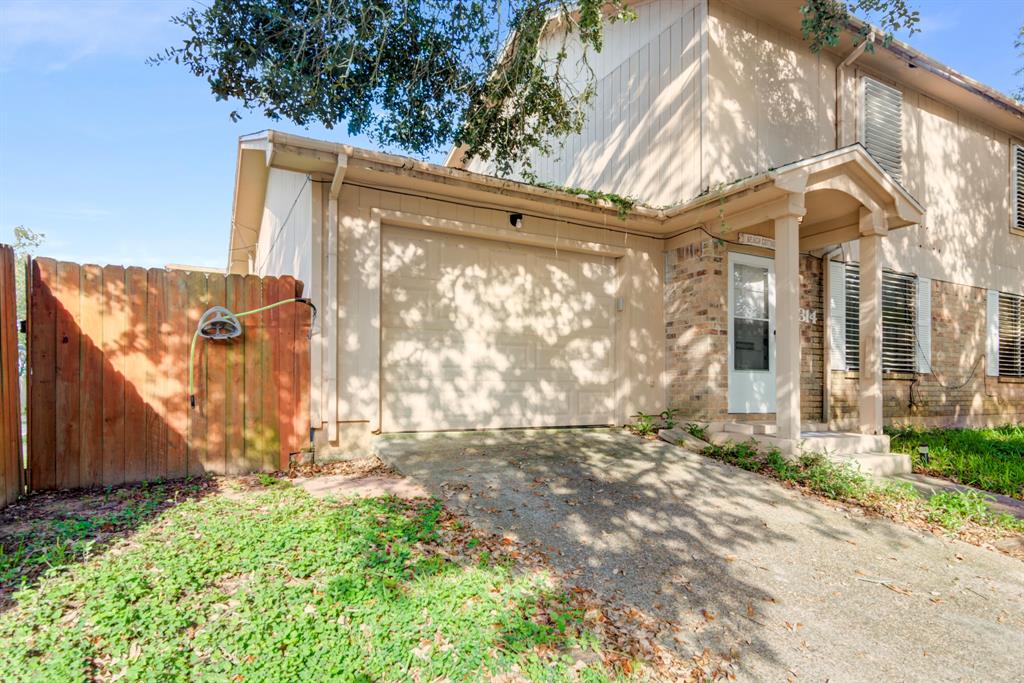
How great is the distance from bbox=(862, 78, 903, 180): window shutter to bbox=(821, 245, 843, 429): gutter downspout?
6.92 feet

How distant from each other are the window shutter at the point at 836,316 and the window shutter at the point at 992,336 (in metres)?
4.44

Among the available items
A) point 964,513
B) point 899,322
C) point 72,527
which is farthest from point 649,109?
point 72,527

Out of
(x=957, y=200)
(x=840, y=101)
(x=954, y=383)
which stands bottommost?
(x=954, y=383)

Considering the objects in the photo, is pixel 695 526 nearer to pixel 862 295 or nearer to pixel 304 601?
pixel 304 601

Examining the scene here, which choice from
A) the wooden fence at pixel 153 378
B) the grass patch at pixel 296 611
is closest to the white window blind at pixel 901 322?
the grass patch at pixel 296 611

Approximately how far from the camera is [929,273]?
895 centimetres

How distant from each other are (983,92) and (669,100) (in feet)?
20.8

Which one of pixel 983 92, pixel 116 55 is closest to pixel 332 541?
pixel 116 55

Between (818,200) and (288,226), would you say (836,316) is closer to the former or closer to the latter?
(818,200)

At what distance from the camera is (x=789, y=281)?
562cm

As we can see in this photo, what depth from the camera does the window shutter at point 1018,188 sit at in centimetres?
1032

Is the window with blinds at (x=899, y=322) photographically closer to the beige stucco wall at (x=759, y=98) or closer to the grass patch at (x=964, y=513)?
the beige stucco wall at (x=759, y=98)

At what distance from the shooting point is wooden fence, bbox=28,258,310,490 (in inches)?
162

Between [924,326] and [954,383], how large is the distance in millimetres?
1318
